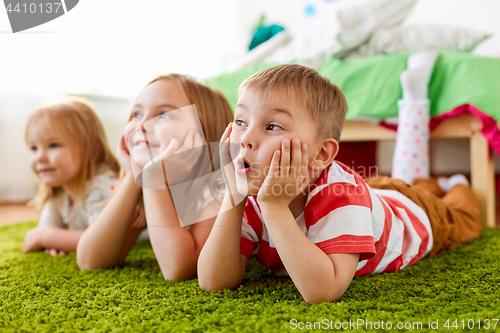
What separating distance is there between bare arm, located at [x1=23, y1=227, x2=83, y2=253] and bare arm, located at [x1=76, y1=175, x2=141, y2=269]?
0.72ft

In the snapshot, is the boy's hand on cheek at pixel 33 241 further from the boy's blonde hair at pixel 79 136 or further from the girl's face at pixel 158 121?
the girl's face at pixel 158 121

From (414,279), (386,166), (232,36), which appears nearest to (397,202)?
(414,279)

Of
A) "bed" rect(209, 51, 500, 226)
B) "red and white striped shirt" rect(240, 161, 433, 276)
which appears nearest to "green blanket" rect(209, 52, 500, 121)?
"bed" rect(209, 51, 500, 226)

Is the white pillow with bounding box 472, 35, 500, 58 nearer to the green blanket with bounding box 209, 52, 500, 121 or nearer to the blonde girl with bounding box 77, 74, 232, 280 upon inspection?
the green blanket with bounding box 209, 52, 500, 121

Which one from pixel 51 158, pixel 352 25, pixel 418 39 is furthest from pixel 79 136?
pixel 418 39

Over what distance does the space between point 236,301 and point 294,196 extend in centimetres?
18

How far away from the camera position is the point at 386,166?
98.6 inches

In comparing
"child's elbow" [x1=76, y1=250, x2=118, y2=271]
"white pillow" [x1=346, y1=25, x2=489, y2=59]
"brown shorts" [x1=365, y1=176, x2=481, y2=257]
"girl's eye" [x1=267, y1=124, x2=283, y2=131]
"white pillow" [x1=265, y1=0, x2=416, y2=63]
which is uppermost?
"white pillow" [x1=265, y1=0, x2=416, y2=63]

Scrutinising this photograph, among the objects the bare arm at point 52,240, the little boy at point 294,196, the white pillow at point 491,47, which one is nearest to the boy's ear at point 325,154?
the little boy at point 294,196

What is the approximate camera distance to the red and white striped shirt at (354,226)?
585 mm

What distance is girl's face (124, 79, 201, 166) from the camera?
2.69 feet

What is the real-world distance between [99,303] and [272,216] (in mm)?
303

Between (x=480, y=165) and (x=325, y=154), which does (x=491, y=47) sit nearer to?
(x=480, y=165)

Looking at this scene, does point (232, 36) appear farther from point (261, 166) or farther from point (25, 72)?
point (261, 166)
